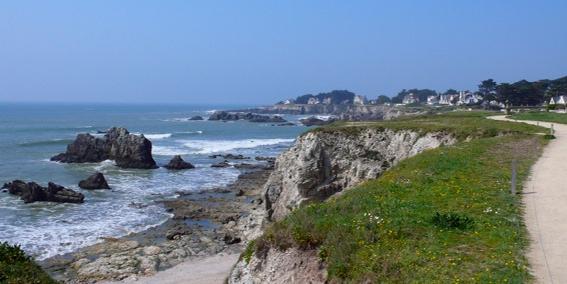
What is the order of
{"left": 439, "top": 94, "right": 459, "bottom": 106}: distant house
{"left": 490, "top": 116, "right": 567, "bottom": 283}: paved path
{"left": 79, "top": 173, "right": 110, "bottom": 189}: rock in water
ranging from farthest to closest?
{"left": 439, "top": 94, "right": 459, "bottom": 106}: distant house < {"left": 79, "top": 173, "right": 110, "bottom": 189}: rock in water < {"left": 490, "top": 116, "right": 567, "bottom": 283}: paved path

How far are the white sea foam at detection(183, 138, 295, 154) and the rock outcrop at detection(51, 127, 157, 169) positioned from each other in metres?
13.7

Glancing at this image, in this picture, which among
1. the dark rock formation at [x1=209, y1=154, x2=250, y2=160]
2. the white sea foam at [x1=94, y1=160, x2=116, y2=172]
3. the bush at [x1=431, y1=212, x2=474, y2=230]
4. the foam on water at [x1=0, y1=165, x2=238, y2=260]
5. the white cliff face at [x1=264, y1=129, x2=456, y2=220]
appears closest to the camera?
the bush at [x1=431, y1=212, x2=474, y2=230]

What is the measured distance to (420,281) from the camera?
31.4 feet

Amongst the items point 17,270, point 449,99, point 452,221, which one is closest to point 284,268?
point 452,221

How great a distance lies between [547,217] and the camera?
13.1m

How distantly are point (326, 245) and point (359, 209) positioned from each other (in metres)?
1.93

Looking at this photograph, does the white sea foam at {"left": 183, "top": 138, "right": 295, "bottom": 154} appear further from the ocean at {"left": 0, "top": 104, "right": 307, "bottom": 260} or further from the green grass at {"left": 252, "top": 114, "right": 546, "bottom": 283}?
the green grass at {"left": 252, "top": 114, "right": 546, "bottom": 283}

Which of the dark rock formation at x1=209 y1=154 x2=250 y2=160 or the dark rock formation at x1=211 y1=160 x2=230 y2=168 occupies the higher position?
the dark rock formation at x1=211 y1=160 x2=230 y2=168

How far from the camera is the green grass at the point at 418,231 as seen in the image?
10070 millimetres

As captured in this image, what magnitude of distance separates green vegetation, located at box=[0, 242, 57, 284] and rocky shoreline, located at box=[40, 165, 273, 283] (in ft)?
30.7

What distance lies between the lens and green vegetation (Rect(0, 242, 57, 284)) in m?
14.7

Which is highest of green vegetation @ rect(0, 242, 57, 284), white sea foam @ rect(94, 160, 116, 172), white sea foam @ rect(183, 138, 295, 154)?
green vegetation @ rect(0, 242, 57, 284)

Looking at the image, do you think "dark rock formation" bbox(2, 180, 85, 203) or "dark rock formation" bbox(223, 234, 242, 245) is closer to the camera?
"dark rock formation" bbox(223, 234, 242, 245)

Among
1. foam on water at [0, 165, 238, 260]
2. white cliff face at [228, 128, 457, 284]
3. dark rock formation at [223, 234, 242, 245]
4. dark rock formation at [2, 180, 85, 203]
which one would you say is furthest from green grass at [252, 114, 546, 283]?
dark rock formation at [2, 180, 85, 203]
